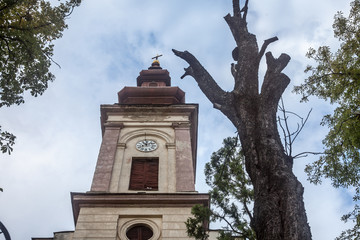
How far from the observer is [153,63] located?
34.7 metres

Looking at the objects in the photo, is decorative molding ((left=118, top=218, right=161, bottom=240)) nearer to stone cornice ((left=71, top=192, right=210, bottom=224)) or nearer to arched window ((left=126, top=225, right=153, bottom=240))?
arched window ((left=126, top=225, right=153, bottom=240))

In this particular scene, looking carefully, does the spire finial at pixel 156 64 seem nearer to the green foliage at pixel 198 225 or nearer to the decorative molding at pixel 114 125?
the decorative molding at pixel 114 125

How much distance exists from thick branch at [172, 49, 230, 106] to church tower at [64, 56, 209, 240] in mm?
7313

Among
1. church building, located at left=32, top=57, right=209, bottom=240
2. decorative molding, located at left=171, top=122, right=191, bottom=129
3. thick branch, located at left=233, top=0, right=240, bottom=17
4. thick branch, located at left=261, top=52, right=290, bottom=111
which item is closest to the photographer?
thick branch, located at left=261, top=52, right=290, bottom=111

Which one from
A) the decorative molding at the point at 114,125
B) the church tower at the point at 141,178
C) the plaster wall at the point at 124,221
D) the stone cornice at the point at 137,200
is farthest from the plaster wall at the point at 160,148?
the plaster wall at the point at 124,221

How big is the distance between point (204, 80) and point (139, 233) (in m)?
8.17

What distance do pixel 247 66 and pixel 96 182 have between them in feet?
35.2

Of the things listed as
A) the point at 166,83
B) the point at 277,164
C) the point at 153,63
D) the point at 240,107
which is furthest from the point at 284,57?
the point at 153,63

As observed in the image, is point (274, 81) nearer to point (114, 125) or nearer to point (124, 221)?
point (124, 221)

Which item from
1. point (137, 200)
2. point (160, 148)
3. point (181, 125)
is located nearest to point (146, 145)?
point (160, 148)

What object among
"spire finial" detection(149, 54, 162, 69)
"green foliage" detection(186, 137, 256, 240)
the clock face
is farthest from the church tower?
"spire finial" detection(149, 54, 162, 69)

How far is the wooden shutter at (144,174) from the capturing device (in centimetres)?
1746

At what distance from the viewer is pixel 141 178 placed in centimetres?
1786

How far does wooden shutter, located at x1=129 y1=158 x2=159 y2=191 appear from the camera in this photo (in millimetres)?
17461
